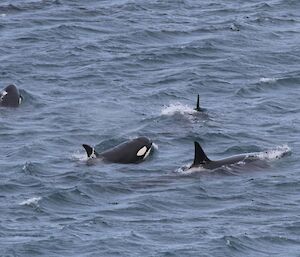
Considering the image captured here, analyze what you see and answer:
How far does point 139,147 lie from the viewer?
1603 inches

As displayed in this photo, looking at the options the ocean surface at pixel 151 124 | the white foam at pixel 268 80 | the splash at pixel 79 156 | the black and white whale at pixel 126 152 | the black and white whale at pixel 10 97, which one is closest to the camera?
the ocean surface at pixel 151 124

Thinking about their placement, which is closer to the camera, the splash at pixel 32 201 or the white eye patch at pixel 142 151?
the splash at pixel 32 201

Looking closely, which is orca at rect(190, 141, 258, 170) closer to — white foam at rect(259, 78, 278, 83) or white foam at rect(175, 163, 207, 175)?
white foam at rect(175, 163, 207, 175)

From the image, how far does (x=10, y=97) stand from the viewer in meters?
46.5

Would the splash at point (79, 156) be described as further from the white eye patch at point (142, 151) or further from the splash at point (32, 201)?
Result: the splash at point (32, 201)

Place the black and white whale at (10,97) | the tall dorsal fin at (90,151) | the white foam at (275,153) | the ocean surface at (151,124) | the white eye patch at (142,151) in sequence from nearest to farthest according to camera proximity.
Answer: the ocean surface at (151,124) → the tall dorsal fin at (90,151) → the white foam at (275,153) → the white eye patch at (142,151) → the black and white whale at (10,97)

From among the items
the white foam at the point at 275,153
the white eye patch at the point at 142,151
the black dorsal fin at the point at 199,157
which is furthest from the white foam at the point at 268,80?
the black dorsal fin at the point at 199,157

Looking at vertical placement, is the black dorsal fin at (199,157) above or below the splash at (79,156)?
above

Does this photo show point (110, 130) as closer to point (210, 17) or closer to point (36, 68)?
point (36, 68)

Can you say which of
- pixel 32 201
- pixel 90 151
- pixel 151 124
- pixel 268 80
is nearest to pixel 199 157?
pixel 90 151

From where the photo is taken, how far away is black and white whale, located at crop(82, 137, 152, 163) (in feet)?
131

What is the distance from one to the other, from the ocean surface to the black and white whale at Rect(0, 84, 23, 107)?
1.24 ft

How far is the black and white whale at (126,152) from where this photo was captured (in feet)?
131

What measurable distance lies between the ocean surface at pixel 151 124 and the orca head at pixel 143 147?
0.72 ft
